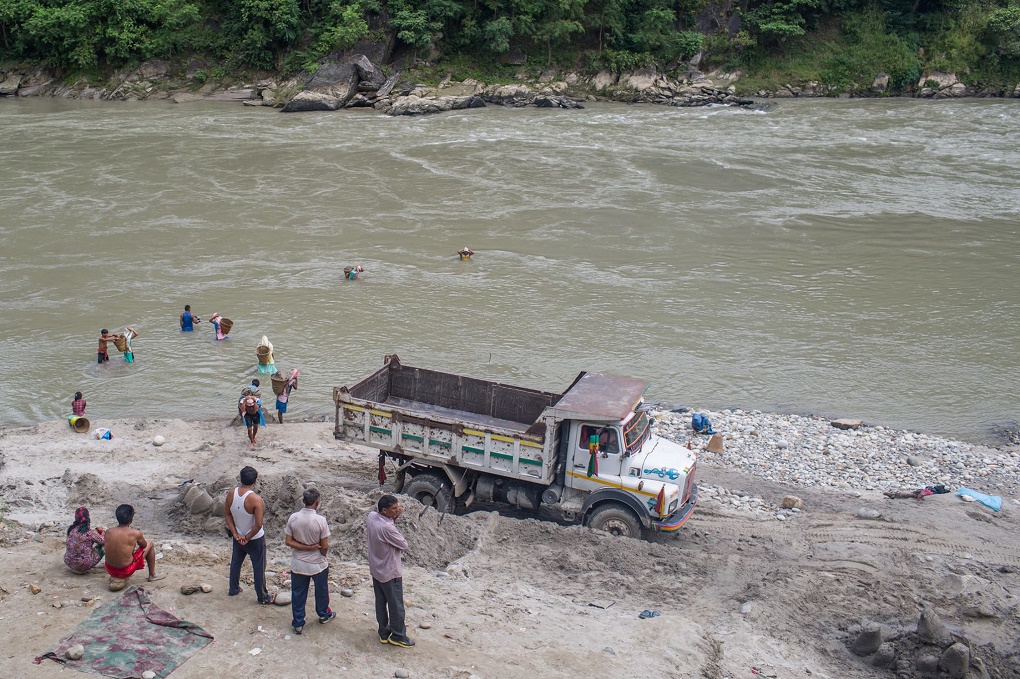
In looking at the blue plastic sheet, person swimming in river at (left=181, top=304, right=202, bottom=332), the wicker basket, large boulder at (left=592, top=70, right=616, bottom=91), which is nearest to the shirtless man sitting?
the wicker basket

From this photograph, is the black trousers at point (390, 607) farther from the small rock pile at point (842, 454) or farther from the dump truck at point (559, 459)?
the small rock pile at point (842, 454)

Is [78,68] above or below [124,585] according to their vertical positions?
above

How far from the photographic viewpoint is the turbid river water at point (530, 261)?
1911 cm

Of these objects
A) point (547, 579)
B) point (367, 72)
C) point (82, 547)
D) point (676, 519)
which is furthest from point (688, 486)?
point (367, 72)

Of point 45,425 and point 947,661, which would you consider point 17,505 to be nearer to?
point 45,425

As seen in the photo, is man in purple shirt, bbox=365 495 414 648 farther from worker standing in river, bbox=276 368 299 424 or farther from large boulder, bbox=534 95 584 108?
large boulder, bbox=534 95 584 108

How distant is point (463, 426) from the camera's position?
11.8 metres

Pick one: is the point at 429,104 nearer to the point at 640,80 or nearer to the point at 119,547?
the point at 640,80

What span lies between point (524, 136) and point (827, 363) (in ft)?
84.7

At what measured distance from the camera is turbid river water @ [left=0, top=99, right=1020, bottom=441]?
62.7 feet

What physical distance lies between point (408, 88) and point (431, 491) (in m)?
43.4

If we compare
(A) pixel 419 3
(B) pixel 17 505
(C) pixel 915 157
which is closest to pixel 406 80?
(A) pixel 419 3

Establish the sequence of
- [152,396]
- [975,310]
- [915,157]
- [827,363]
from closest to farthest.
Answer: [152,396]
[827,363]
[975,310]
[915,157]

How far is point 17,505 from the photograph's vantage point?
39.5ft
